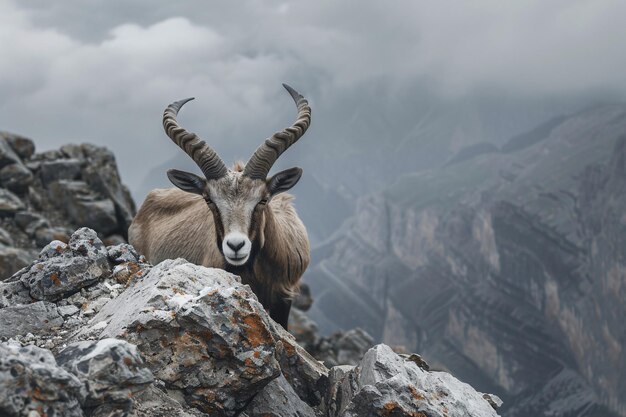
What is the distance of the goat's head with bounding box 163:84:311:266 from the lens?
37.5 ft

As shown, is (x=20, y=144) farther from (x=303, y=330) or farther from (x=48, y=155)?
(x=303, y=330)

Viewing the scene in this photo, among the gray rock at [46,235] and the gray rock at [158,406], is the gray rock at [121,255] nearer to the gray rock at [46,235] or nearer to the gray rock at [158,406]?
the gray rock at [158,406]

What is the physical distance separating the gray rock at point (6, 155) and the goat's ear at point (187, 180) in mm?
20156

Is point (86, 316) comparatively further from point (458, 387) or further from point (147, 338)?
point (458, 387)

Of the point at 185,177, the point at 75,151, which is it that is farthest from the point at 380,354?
the point at 75,151

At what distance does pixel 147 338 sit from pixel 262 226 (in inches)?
211

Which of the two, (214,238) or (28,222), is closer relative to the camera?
(214,238)

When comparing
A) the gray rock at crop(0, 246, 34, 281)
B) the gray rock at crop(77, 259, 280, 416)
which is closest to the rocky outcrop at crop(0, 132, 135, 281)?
the gray rock at crop(0, 246, 34, 281)

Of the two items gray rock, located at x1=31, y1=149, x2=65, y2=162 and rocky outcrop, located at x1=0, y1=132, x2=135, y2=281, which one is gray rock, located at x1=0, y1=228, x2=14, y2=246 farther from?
gray rock, located at x1=31, y1=149, x2=65, y2=162

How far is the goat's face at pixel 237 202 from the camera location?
36.8ft

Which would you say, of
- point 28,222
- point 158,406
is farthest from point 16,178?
point 158,406

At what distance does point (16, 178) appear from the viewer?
95.3ft

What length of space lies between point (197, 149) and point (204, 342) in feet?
19.2

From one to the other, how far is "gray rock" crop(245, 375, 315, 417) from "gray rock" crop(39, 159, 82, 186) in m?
25.4
